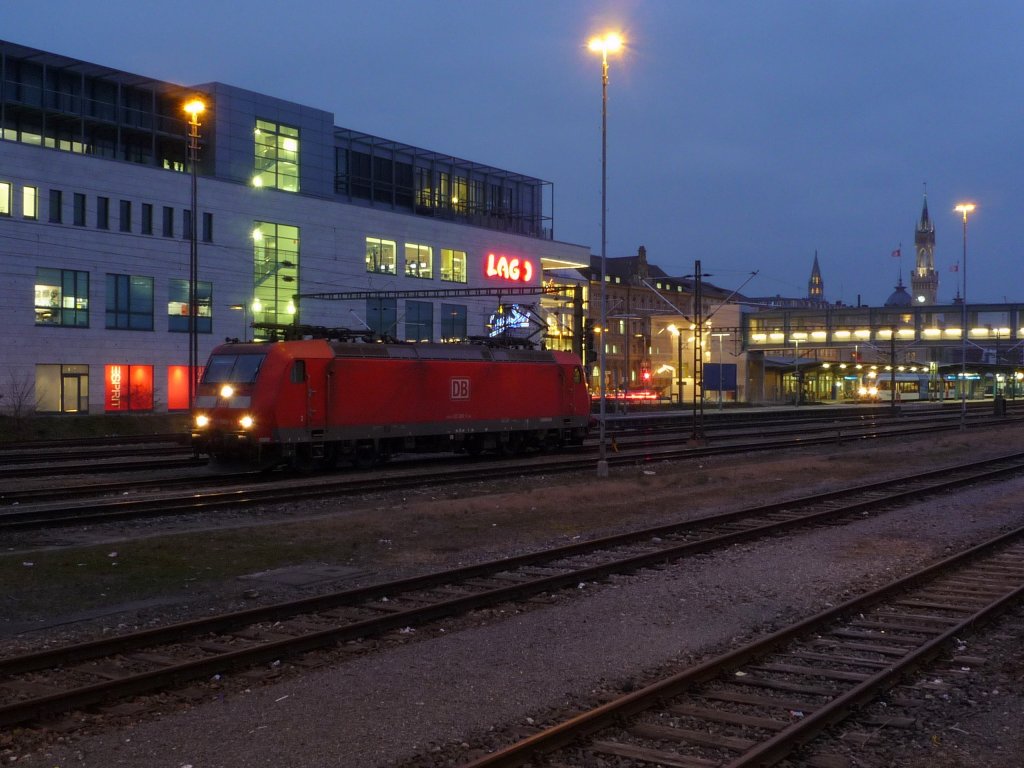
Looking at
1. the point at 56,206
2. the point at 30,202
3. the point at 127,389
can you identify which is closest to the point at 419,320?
the point at 127,389

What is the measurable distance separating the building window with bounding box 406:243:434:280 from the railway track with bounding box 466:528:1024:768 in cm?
Answer: 5822

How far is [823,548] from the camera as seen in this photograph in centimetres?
1550

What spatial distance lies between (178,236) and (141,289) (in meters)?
3.71

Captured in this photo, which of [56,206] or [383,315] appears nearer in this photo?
[56,206]

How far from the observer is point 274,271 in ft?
197

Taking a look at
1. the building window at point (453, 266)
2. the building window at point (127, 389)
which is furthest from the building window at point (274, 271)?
the building window at point (453, 266)

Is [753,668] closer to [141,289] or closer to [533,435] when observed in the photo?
[533,435]

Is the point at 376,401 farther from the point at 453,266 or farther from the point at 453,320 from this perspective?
the point at 453,266

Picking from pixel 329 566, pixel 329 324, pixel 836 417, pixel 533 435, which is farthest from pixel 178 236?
pixel 329 566

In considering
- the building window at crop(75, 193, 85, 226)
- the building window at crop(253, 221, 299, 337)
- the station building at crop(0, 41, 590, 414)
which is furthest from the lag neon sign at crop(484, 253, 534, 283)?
the building window at crop(75, 193, 85, 226)

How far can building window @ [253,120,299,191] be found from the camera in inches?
2379

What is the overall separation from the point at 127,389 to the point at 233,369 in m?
32.1

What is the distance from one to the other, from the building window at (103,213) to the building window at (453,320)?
76.8 ft

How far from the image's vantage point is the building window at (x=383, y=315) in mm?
65062
